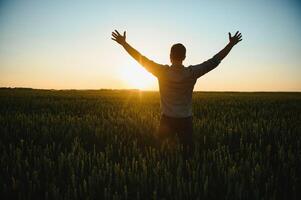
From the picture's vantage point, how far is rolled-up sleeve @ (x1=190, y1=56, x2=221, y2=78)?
5.34m

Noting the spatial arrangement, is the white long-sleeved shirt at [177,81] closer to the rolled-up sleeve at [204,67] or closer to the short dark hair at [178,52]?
the rolled-up sleeve at [204,67]

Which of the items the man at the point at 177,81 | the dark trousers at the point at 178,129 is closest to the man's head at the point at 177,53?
the man at the point at 177,81

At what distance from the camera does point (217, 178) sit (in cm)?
415

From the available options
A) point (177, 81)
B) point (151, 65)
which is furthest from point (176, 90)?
point (151, 65)

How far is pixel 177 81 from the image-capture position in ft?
17.6

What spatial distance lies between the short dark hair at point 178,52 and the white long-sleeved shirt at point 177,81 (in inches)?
5.7

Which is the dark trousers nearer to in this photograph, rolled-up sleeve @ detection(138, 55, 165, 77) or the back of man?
the back of man

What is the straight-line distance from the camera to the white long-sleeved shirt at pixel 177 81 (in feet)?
17.5

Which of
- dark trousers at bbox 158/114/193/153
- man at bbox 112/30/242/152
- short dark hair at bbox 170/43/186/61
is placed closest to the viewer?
short dark hair at bbox 170/43/186/61

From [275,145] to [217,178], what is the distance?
2.84m

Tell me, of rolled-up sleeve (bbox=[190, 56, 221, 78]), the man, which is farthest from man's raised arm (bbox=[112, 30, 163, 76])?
rolled-up sleeve (bbox=[190, 56, 221, 78])

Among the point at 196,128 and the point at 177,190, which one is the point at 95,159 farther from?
the point at 196,128

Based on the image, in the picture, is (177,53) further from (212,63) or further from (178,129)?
(178,129)

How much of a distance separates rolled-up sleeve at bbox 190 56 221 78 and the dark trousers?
2.26 feet
